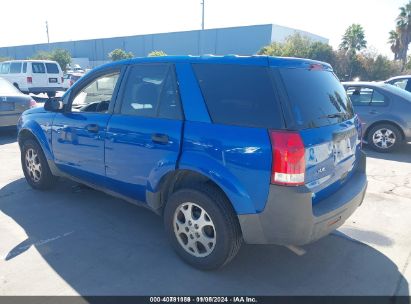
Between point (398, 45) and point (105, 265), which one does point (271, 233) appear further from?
point (398, 45)

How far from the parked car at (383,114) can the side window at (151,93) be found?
5781 millimetres

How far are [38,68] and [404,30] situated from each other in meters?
45.3

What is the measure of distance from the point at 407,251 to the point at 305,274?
121cm

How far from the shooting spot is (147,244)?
359cm

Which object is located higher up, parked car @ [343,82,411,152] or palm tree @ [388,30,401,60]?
palm tree @ [388,30,401,60]

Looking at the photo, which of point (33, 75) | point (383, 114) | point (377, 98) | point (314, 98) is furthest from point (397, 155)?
point (33, 75)

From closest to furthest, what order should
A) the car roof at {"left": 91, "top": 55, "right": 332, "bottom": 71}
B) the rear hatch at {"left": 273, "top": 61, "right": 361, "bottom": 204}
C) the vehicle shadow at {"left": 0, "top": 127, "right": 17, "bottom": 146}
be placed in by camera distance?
the rear hatch at {"left": 273, "top": 61, "right": 361, "bottom": 204}, the car roof at {"left": 91, "top": 55, "right": 332, "bottom": 71}, the vehicle shadow at {"left": 0, "top": 127, "right": 17, "bottom": 146}

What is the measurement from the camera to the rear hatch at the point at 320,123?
2.65 metres

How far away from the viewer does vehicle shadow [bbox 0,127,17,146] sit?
335 inches

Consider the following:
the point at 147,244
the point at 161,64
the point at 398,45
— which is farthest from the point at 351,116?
the point at 398,45

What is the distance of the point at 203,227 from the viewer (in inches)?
120

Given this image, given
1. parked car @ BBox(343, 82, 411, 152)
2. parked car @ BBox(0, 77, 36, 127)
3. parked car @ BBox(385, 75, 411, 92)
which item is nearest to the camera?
parked car @ BBox(343, 82, 411, 152)

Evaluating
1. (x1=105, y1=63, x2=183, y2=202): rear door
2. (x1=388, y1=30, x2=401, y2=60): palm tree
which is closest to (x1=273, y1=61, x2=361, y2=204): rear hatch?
(x1=105, y1=63, x2=183, y2=202): rear door

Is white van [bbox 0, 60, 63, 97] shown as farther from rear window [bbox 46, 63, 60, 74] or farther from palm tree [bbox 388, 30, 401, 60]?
palm tree [bbox 388, 30, 401, 60]
